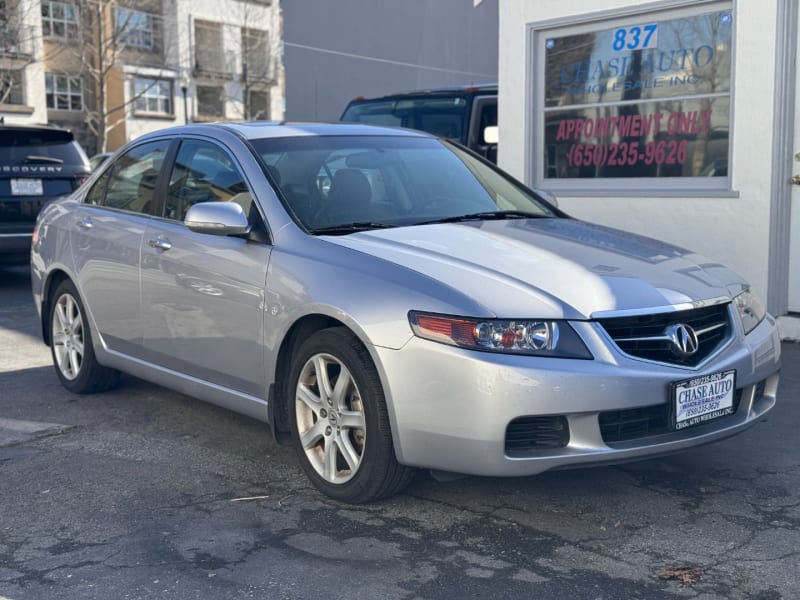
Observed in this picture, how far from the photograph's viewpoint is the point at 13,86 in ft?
133

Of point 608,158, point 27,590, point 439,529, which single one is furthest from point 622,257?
point 608,158

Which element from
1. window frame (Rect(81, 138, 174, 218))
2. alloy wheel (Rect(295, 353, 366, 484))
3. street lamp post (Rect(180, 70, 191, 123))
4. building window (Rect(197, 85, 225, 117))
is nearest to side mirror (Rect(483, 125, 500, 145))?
window frame (Rect(81, 138, 174, 218))

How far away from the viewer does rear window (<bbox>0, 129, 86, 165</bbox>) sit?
1092 cm

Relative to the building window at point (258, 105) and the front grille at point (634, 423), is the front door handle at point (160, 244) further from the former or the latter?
the building window at point (258, 105)

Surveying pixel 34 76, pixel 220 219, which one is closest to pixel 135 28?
pixel 34 76

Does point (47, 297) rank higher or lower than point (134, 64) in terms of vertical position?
lower

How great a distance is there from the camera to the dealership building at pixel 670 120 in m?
7.64

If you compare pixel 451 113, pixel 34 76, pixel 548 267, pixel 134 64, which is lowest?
pixel 548 267

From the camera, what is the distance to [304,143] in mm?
5160

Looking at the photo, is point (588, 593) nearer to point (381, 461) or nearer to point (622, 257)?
point (381, 461)

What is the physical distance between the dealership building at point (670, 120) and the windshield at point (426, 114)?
167 centimetres

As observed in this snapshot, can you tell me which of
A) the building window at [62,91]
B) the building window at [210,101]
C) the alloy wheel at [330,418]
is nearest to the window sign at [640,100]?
the alloy wheel at [330,418]

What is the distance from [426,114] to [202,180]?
6.53 m

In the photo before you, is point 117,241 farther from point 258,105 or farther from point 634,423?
point 258,105
